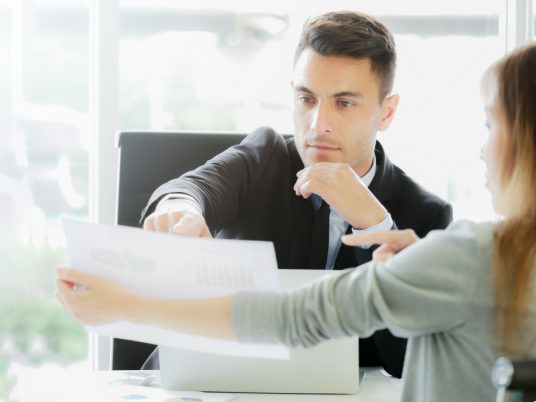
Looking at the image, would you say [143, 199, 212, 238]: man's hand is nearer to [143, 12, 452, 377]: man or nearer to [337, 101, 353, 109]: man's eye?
[143, 12, 452, 377]: man

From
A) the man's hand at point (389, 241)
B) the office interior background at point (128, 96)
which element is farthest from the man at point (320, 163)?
the office interior background at point (128, 96)

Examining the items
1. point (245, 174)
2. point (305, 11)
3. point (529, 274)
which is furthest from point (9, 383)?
point (529, 274)

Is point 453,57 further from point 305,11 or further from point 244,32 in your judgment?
point 244,32

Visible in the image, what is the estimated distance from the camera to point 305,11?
282 cm

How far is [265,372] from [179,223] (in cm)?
26

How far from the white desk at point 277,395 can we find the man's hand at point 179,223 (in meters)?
0.25

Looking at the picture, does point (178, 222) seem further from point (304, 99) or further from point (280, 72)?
point (280, 72)

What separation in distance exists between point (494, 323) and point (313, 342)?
0.64ft

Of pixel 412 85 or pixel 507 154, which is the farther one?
pixel 412 85

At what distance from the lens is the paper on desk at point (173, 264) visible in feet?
2.93

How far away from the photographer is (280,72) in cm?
283

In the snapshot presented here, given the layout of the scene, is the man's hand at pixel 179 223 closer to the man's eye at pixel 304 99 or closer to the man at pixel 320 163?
the man at pixel 320 163

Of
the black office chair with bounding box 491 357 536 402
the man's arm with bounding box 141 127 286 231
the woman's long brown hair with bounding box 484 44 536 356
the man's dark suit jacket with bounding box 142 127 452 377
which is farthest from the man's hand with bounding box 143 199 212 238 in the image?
the black office chair with bounding box 491 357 536 402

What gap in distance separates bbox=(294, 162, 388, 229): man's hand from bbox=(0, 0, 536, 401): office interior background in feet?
3.71
